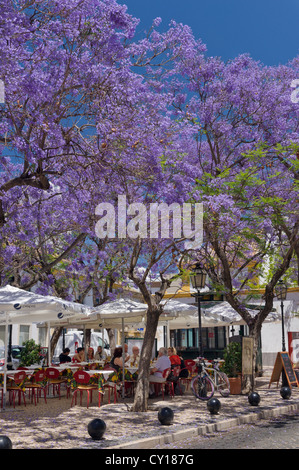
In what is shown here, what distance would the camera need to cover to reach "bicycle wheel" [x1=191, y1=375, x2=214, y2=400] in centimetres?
1521

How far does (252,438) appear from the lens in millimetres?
9523

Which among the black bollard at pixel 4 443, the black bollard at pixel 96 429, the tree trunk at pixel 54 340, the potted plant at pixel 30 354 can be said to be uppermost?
the tree trunk at pixel 54 340

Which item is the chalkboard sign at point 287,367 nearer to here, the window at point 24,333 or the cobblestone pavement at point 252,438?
the cobblestone pavement at point 252,438

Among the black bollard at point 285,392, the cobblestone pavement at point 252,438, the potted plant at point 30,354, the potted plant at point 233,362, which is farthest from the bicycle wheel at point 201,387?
the potted plant at point 30,354

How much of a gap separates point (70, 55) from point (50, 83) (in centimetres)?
84

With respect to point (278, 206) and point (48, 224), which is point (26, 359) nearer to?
point (48, 224)

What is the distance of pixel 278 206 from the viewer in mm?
14680

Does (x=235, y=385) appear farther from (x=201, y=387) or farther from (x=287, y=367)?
(x=201, y=387)

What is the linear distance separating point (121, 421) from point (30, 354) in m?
19.2

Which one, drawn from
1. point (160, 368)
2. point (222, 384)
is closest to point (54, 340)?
point (160, 368)

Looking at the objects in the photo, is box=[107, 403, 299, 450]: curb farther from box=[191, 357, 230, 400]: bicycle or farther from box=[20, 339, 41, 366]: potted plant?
box=[20, 339, 41, 366]: potted plant

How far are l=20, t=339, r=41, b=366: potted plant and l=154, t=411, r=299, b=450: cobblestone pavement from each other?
62.2 feet

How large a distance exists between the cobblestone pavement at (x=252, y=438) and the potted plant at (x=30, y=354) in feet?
62.2

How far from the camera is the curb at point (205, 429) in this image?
877 cm
